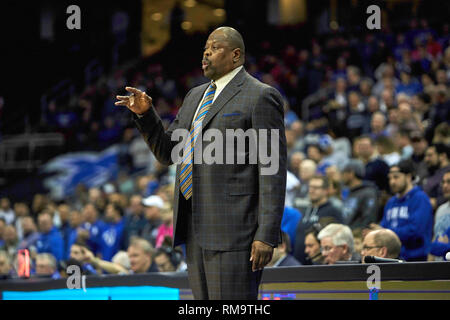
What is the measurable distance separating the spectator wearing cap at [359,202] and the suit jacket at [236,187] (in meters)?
3.68

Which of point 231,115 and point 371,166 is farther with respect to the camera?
point 371,166

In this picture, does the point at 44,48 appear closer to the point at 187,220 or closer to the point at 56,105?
the point at 56,105

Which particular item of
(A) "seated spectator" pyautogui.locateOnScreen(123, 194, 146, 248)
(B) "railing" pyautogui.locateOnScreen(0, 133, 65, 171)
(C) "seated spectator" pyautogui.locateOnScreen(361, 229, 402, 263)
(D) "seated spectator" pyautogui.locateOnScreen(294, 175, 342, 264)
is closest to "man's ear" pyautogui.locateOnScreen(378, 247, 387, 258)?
(C) "seated spectator" pyautogui.locateOnScreen(361, 229, 402, 263)

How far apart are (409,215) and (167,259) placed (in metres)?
2.07

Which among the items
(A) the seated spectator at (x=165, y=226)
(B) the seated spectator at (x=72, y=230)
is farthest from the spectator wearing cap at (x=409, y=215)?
(B) the seated spectator at (x=72, y=230)

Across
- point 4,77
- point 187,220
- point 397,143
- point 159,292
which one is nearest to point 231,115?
point 187,220

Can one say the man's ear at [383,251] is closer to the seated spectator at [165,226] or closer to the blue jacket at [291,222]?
the blue jacket at [291,222]

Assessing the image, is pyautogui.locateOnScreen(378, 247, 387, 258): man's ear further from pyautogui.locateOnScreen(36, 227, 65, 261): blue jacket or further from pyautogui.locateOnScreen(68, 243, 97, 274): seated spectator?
pyautogui.locateOnScreen(36, 227, 65, 261): blue jacket

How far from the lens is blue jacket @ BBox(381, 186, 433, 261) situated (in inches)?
232

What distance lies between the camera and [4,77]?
53.3ft

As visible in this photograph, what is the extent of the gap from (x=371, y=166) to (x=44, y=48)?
11440mm

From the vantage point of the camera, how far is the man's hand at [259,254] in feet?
10.0
